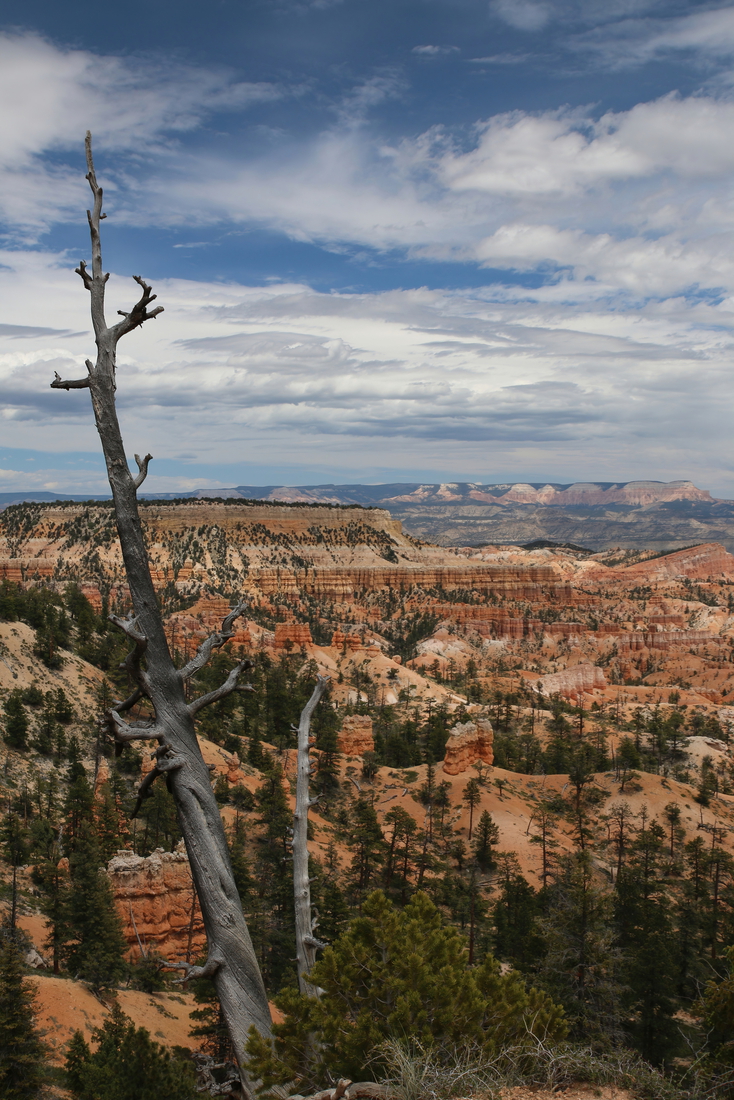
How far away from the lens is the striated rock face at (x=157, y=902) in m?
25.0

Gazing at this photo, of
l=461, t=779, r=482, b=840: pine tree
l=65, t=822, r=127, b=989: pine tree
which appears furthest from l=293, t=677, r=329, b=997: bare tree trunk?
l=461, t=779, r=482, b=840: pine tree

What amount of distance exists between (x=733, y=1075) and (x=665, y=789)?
1836 inches

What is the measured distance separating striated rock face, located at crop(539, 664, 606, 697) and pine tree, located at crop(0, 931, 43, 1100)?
8579 cm

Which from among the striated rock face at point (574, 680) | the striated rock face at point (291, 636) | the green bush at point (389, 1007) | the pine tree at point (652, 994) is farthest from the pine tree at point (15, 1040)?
the striated rock face at point (574, 680)

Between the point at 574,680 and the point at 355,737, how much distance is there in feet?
166

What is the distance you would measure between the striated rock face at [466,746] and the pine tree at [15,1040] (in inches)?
1583

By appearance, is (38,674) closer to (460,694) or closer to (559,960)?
(559,960)

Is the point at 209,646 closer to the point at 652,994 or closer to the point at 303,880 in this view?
the point at 303,880

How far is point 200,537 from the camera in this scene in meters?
155

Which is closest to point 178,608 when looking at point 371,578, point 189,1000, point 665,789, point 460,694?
point 460,694

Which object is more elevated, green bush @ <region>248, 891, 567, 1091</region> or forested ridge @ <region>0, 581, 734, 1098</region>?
green bush @ <region>248, 891, 567, 1091</region>

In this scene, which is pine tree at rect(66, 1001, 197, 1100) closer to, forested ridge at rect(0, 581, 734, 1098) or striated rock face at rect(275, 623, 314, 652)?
forested ridge at rect(0, 581, 734, 1098)

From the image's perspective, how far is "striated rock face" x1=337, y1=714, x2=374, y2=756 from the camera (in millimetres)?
54625

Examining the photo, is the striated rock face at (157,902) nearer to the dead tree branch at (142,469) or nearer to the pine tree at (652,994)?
the pine tree at (652,994)
